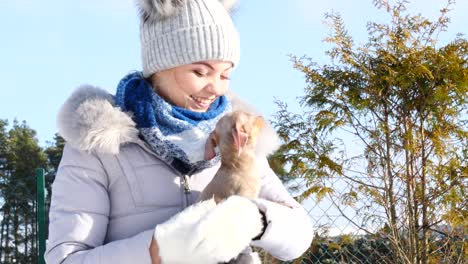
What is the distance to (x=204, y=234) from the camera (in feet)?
5.18

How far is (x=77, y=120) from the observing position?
6.16 ft

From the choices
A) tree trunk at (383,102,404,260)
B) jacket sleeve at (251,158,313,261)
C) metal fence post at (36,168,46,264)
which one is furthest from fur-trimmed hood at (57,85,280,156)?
tree trunk at (383,102,404,260)

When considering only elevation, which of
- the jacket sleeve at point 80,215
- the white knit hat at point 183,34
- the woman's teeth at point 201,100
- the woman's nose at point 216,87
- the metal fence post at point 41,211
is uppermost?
the white knit hat at point 183,34

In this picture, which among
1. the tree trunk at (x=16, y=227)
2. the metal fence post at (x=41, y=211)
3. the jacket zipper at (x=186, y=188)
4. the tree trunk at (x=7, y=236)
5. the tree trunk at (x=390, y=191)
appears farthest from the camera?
the tree trunk at (x=7, y=236)

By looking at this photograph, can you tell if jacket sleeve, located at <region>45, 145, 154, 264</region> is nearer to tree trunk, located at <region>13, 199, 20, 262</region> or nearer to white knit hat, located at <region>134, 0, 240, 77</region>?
white knit hat, located at <region>134, 0, 240, 77</region>

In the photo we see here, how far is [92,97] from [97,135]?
7.6 inches

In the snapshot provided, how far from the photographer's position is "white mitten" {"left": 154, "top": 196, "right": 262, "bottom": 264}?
1.58m

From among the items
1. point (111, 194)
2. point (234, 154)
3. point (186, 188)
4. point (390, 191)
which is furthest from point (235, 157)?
point (390, 191)

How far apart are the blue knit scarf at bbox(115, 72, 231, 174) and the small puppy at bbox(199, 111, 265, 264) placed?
7 cm

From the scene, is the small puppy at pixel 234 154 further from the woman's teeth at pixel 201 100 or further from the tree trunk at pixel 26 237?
the tree trunk at pixel 26 237

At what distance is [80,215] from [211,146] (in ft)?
1.24

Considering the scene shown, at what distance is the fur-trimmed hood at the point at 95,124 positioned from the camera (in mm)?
1779

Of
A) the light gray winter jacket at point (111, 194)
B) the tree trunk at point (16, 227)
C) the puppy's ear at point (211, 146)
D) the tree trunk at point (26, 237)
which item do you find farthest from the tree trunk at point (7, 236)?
the puppy's ear at point (211, 146)

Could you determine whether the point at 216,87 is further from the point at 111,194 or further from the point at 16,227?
the point at 16,227
